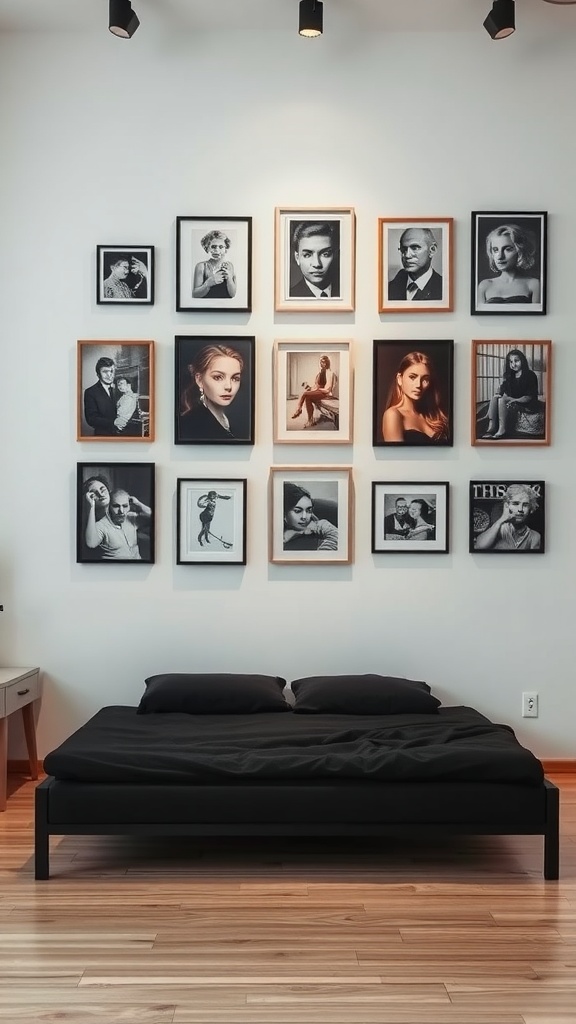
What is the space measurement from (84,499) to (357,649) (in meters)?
1.46

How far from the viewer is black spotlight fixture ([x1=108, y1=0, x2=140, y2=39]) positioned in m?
4.27

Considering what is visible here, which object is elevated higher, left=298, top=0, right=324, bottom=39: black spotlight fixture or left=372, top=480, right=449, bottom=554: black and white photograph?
left=298, top=0, right=324, bottom=39: black spotlight fixture

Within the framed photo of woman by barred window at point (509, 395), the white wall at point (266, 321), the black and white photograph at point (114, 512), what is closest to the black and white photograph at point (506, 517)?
the white wall at point (266, 321)

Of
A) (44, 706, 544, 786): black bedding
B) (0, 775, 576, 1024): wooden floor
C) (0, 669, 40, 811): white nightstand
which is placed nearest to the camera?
(0, 775, 576, 1024): wooden floor

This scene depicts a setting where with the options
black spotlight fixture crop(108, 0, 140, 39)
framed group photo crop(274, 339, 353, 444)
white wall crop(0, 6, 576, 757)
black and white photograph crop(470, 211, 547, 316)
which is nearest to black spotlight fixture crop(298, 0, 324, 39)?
white wall crop(0, 6, 576, 757)

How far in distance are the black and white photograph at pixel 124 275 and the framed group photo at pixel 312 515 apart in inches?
41.5

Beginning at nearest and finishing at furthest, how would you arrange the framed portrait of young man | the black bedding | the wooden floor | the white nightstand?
1. the wooden floor
2. the black bedding
3. the white nightstand
4. the framed portrait of young man

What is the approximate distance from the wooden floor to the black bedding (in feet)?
1.11

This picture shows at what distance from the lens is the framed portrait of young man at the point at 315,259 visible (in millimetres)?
4646

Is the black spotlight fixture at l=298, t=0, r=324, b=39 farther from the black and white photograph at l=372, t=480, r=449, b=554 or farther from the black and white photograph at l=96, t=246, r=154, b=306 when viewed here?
the black and white photograph at l=372, t=480, r=449, b=554

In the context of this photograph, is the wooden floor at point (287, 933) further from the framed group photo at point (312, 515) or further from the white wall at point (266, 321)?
the framed group photo at point (312, 515)

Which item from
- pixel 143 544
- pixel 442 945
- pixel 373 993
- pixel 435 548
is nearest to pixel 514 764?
pixel 442 945

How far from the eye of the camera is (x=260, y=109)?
466 cm

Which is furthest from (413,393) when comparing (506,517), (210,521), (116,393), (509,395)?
(116,393)
